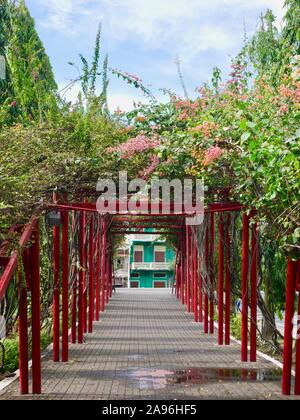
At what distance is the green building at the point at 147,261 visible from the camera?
57625mm

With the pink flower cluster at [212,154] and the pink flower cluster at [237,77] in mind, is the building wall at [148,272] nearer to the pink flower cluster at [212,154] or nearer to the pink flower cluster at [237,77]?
the pink flower cluster at [237,77]

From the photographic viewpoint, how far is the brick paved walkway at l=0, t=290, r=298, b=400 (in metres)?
9.09

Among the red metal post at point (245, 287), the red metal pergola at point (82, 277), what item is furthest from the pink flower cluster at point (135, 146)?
the red metal post at point (245, 287)

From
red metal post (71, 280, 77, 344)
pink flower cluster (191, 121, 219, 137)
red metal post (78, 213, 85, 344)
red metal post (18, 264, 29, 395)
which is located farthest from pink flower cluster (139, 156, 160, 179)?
red metal post (18, 264, 29, 395)

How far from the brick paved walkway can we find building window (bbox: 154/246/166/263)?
40.5m

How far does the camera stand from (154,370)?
1102 centimetres

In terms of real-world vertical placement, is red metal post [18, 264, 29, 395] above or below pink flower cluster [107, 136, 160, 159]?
below

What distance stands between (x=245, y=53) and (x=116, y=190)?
4.16 m

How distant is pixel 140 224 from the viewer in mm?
24906

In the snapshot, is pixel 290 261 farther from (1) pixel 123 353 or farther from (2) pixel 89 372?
(1) pixel 123 353

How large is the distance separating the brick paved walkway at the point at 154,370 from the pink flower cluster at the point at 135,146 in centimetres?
330

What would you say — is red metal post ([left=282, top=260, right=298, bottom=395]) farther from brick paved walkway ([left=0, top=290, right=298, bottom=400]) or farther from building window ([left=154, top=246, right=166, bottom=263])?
building window ([left=154, top=246, right=166, bottom=263])

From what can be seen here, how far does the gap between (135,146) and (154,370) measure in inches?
135

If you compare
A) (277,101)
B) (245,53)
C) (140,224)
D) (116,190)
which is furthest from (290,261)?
(140,224)
